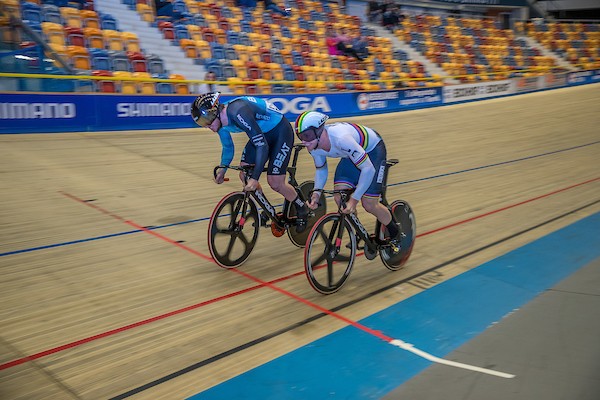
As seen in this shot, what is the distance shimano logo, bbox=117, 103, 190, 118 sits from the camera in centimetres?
972

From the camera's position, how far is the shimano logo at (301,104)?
1223 centimetres

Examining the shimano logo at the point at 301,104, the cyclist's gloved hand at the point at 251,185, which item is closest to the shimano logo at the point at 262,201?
the cyclist's gloved hand at the point at 251,185

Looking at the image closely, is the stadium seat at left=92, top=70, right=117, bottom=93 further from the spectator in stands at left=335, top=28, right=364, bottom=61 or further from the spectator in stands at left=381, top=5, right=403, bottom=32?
the spectator in stands at left=381, top=5, right=403, bottom=32

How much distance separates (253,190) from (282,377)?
1.60 metres

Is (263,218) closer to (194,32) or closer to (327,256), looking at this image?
(327,256)

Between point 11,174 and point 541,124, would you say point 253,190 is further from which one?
point 541,124

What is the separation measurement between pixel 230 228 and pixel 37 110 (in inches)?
235

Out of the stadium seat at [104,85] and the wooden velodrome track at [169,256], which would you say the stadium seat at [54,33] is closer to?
the stadium seat at [104,85]

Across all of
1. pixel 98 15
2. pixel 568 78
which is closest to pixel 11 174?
pixel 98 15

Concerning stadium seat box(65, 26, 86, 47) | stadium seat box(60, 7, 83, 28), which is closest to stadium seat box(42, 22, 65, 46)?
stadium seat box(65, 26, 86, 47)

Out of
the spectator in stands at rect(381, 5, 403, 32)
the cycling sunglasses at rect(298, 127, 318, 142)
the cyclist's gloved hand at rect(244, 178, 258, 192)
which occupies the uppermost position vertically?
the spectator in stands at rect(381, 5, 403, 32)

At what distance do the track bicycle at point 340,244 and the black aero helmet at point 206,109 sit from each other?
38.0 inches

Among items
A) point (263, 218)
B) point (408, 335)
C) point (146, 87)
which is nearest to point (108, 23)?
point (146, 87)

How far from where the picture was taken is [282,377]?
2799 mm
